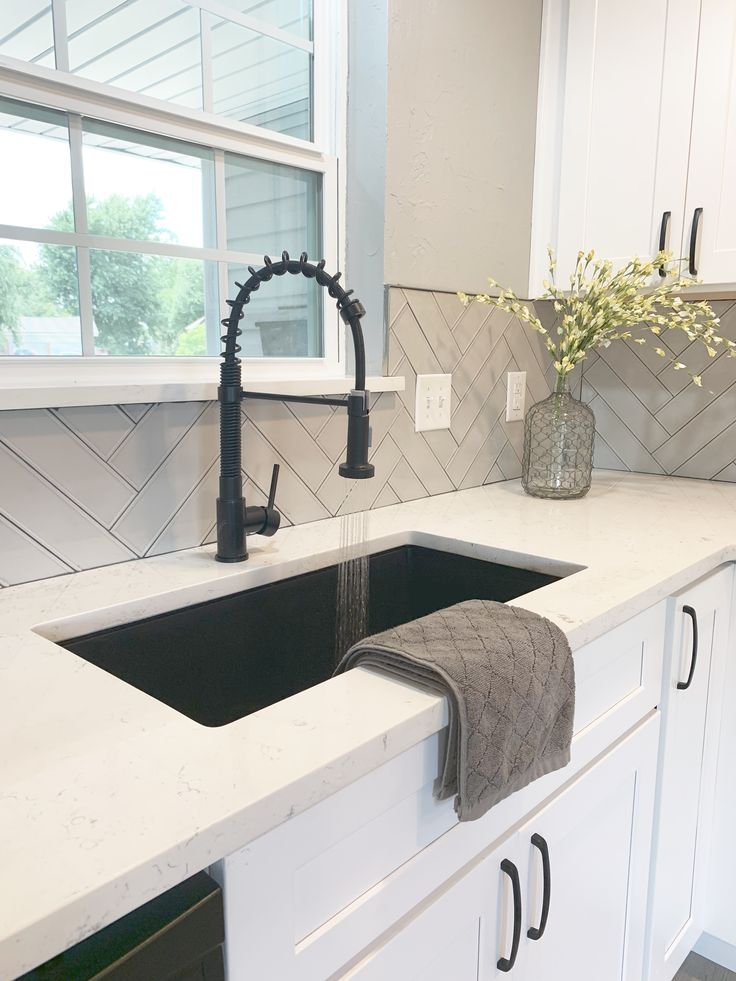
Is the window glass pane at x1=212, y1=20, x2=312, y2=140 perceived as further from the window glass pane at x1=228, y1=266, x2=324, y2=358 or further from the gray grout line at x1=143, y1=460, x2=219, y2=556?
the gray grout line at x1=143, y1=460, x2=219, y2=556

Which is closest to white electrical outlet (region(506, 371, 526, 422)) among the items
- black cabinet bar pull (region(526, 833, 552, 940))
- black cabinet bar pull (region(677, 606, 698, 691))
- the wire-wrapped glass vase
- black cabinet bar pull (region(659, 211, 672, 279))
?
the wire-wrapped glass vase

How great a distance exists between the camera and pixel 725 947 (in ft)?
4.98

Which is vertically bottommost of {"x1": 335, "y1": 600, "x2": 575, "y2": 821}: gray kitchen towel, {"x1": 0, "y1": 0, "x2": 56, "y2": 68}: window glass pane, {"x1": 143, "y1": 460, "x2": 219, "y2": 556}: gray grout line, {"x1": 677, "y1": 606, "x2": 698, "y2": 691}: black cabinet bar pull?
{"x1": 677, "y1": 606, "x2": 698, "y2": 691}: black cabinet bar pull

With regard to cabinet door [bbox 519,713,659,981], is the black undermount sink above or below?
above

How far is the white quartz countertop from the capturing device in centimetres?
48

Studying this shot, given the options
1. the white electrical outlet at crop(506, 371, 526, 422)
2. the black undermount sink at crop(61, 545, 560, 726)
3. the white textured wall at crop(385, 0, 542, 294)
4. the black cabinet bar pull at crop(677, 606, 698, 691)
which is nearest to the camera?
the black undermount sink at crop(61, 545, 560, 726)

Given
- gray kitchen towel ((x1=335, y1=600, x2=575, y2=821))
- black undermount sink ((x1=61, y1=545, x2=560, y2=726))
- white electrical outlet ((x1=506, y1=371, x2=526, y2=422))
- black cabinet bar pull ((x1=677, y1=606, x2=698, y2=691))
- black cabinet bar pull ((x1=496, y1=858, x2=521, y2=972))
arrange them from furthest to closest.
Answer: white electrical outlet ((x1=506, y1=371, x2=526, y2=422)), black cabinet bar pull ((x1=677, y1=606, x2=698, y2=691)), black undermount sink ((x1=61, y1=545, x2=560, y2=726)), black cabinet bar pull ((x1=496, y1=858, x2=521, y2=972)), gray kitchen towel ((x1=335, y1=600, x2=575, y2=821))

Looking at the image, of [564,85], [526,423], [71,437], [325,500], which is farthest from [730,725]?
[564,85]

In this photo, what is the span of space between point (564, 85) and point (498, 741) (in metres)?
1.64

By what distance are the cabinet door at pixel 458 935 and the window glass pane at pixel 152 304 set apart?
3.02 ft

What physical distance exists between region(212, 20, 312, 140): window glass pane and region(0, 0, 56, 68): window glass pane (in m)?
0.29

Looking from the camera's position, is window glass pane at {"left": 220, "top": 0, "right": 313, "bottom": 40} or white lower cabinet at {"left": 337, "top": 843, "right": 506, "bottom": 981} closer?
white lower cabinet at {"left": 337, "top": 843, "right": 506, "bottom": 981}

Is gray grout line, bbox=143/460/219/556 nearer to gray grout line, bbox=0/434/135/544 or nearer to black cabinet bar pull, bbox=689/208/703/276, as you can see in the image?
gray grout line, bbox=0/434/135/544

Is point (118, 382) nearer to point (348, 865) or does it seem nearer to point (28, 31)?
point (28, 31)
